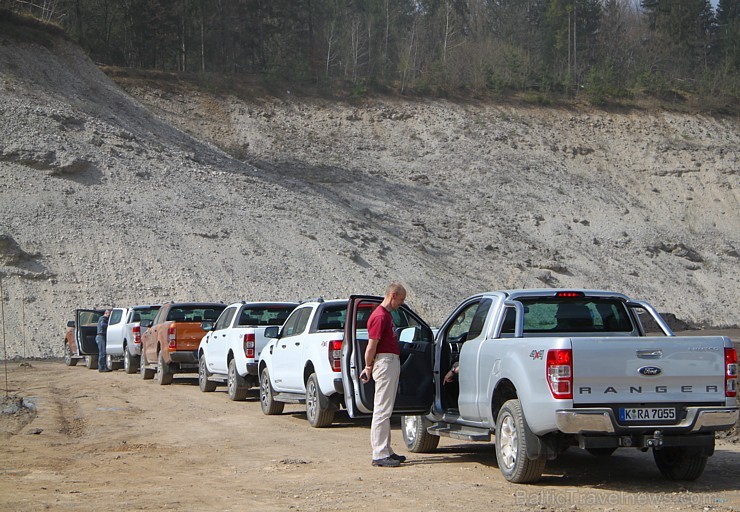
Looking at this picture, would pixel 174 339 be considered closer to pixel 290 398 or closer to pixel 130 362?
pixel 130 362

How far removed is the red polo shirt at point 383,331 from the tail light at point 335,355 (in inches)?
114

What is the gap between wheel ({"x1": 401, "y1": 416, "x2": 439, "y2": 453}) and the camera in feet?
37.4

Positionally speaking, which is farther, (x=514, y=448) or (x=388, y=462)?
(x=388, y=462)

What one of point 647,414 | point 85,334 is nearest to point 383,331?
point 647,414

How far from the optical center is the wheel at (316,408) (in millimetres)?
13898

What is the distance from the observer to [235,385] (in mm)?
18109

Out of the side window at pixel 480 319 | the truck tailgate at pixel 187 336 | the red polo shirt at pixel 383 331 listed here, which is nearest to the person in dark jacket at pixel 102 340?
the truck tailgate at pixel 187 336

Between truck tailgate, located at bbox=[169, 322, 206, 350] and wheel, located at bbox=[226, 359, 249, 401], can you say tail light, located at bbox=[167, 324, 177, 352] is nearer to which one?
truck tailgate, located at bbox=[169, 322, 206, 350]

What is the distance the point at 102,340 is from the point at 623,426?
20769 mm

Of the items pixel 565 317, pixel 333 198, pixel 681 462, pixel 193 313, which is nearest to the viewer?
pixel 681 462

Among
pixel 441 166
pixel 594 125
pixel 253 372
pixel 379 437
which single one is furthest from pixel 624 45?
pixel 379 437

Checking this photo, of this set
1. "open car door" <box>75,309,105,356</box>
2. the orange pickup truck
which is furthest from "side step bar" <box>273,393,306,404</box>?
"open car door" <box>75,309,105,356</box>

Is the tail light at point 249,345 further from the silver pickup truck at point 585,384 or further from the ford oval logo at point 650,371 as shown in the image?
the ford oval logo at point 650,371

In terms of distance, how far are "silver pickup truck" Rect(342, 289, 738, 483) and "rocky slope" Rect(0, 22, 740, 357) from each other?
91.3ft
